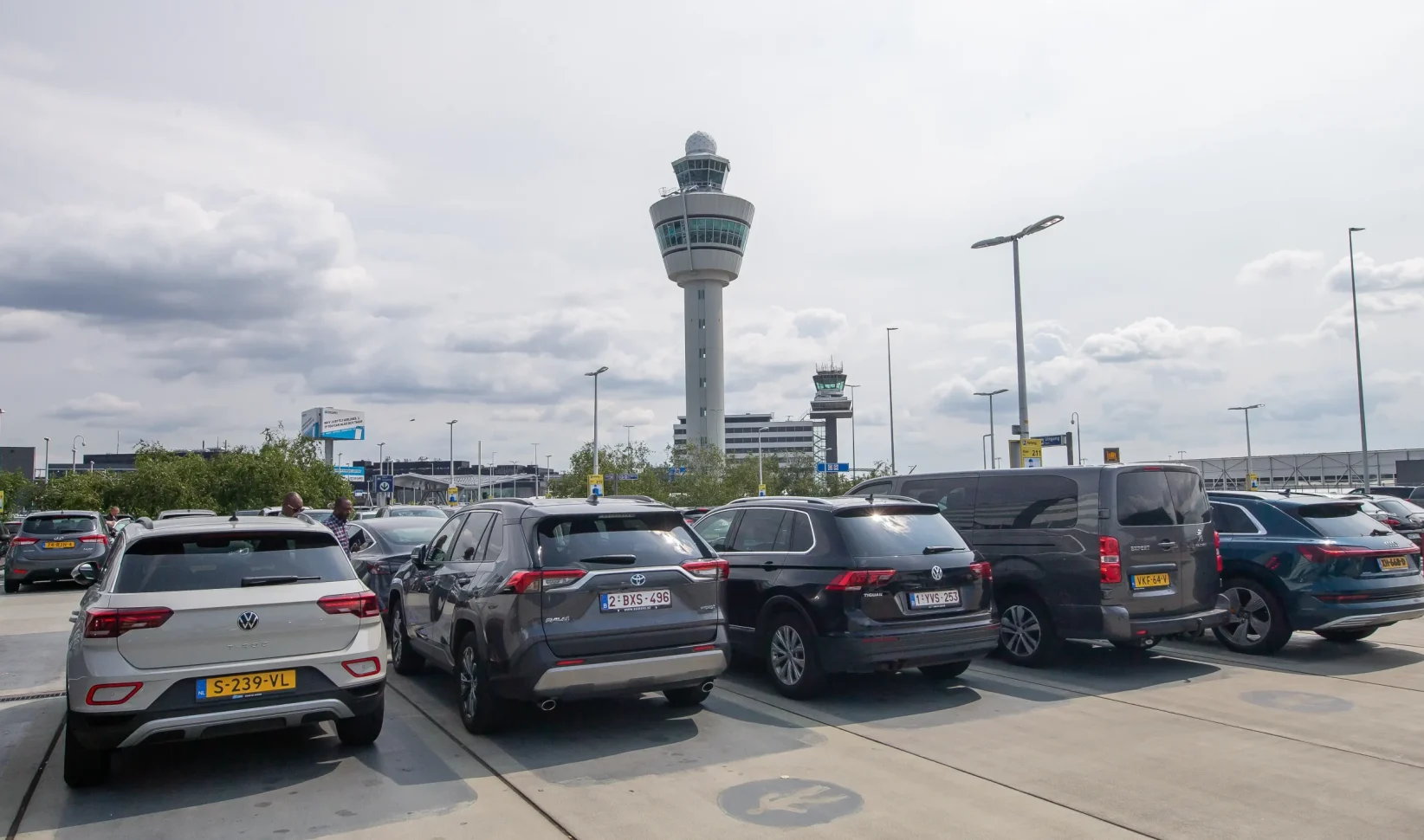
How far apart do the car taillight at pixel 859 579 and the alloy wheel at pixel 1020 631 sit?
223 centimetres

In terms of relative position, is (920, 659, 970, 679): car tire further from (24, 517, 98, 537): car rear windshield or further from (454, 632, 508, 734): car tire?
(24, 517, 98, 537): car rear windshield

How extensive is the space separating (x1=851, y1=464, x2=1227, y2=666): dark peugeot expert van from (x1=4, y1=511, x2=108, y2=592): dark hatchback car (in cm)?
1822

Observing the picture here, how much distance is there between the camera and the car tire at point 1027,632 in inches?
364

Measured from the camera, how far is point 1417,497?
3056 centimetres

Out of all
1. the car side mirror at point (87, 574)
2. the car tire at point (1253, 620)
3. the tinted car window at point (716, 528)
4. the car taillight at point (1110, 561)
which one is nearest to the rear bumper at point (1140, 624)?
the car taillight at point (1110, 561)

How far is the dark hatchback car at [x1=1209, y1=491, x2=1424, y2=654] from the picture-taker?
9539 millimetres

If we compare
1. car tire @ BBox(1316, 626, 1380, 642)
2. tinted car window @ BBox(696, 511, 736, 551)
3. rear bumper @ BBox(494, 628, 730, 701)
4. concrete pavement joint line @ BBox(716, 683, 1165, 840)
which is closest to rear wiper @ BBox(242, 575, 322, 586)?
rear bumper @ BBox(494, 628, 730, 701)

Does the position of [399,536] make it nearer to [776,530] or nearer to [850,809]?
[776,530]

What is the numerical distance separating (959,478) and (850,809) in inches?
226

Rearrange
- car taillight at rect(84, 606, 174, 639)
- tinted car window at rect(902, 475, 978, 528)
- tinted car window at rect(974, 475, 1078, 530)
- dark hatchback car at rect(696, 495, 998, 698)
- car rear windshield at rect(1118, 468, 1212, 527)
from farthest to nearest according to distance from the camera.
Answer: tinted car window at rect(902, 475, 978, 528) < tinted car window at rect(974, 475, 1078, 530) < car rear windshield at rect(1118, 468, 1212, 527) < dark hatchback car at rect(696, 495, 998, 698) < car taillight at rect(84, 606, 174, 639)

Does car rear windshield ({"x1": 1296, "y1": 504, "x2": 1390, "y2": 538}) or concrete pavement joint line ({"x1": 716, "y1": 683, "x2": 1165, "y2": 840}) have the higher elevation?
car rear windshield ({"x1": 1296, "y1": 504, "x2": 1390, "y2": 538})

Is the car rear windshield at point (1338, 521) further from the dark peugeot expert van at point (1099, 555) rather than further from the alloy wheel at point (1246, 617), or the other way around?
the dark peugeot expert van at point (1099, 555)

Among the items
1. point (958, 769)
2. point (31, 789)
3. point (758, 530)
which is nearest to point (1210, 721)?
point (958, 769)

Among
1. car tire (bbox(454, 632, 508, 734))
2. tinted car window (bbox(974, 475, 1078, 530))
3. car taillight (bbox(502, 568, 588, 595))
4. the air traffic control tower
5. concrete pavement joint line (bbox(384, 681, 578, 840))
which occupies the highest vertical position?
the air traffic control tower
